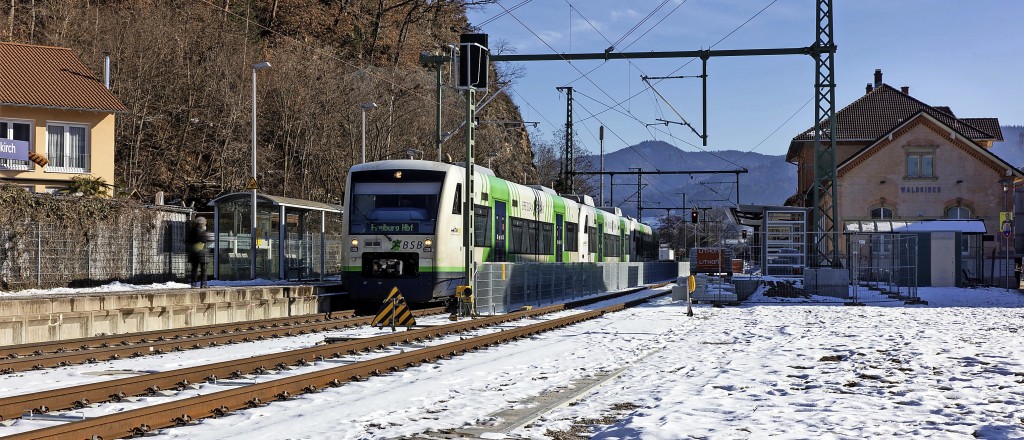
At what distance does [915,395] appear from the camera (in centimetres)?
1028

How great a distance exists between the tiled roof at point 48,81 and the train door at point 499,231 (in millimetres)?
19819

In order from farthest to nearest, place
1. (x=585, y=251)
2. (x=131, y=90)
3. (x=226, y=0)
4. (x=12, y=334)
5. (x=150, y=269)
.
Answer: (x=226, y=0), (x=131, y=90), (x=585, y=251), (x=150, y=269), (x=12, y=334)

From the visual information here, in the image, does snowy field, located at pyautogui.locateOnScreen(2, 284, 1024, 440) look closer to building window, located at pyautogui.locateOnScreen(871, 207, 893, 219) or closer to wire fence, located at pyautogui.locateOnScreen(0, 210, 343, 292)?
wire fence, located at pyautogui.locateOnScreen(0, 210, 343, 292)

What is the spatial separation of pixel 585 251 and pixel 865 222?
16.3m

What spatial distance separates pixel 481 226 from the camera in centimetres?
2450

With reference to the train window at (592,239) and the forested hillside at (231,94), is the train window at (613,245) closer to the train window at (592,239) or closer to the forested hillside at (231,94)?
the train window at (592,239)

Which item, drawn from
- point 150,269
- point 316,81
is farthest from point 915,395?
point 316,81

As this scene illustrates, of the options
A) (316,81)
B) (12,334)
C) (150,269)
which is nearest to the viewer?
(12,334)

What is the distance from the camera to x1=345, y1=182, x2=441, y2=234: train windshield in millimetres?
22422

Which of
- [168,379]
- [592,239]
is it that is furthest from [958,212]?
[168,379]

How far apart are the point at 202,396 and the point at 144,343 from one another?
24.7 feet

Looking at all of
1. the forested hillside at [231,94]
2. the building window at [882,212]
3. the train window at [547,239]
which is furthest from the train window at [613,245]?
the building window at [882,212]

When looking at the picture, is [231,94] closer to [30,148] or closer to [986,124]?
[30,148]

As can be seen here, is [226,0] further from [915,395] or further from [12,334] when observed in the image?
[915,395]
